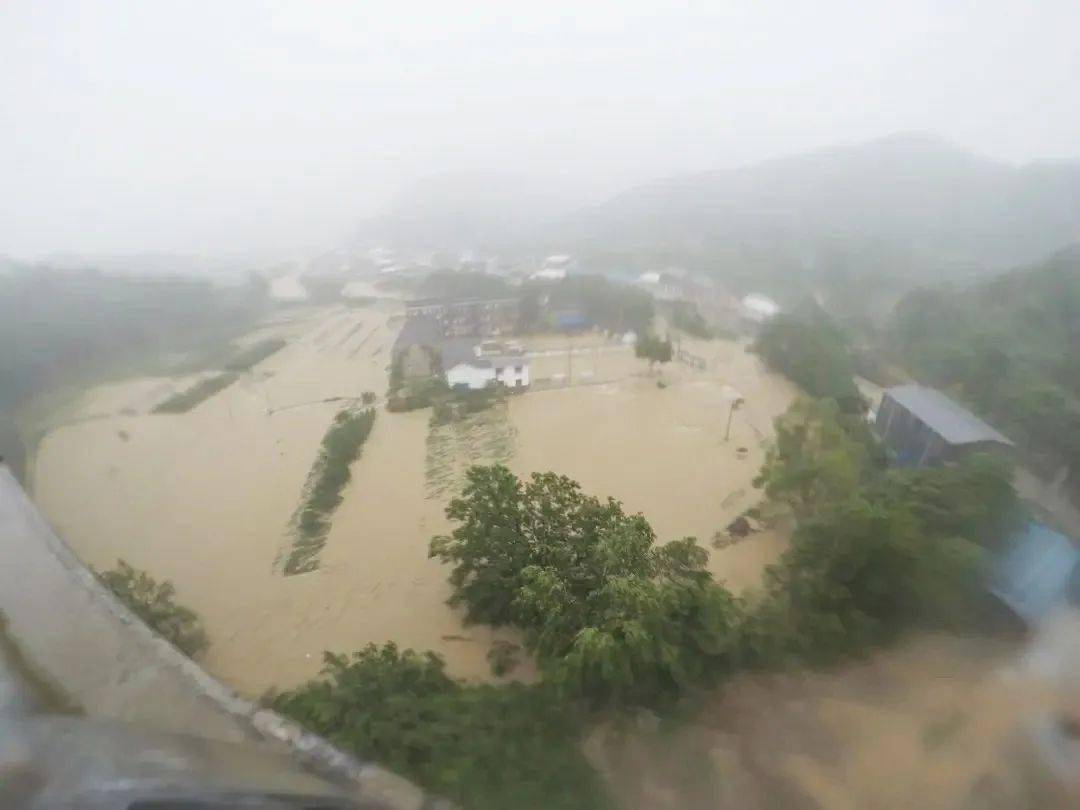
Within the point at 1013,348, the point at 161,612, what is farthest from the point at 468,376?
the point at 1013,348

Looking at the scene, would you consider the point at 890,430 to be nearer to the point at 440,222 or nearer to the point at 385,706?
the point at 385,706

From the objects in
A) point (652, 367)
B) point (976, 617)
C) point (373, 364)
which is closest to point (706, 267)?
point (652, 367)

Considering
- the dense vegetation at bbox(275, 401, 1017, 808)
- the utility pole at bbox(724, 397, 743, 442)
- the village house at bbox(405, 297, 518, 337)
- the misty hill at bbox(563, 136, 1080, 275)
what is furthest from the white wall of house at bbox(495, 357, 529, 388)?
the misty hill at bbox(563, 136, 1080, 275)

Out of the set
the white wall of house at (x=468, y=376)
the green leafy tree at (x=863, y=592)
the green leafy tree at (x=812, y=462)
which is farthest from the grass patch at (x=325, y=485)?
the green leafy tree at (x=812, y=462)

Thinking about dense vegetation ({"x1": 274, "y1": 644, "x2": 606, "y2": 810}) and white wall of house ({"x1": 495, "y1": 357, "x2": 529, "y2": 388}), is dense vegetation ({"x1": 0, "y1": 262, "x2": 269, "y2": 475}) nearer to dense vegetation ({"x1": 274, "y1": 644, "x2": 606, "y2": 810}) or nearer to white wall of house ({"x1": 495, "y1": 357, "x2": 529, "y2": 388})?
white wall of house ({"x1": 495, "y1": 357, "x2": 529, "y2": 388})

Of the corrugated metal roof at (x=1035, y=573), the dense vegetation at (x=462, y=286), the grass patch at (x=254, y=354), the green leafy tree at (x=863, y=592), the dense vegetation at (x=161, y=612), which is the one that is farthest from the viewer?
the dense vegetation at (x=462, y=286)

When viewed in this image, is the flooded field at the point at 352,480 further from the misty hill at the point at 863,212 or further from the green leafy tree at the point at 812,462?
the misty hill at the point at 863,212
